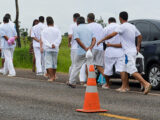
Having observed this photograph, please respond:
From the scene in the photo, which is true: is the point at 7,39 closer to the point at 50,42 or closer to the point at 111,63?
the point at 50,42

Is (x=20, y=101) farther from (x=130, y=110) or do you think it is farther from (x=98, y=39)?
(x=98, y=39)

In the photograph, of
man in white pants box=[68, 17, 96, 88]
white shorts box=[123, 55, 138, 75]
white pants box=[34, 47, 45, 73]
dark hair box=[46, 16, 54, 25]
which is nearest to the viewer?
white shorts box=[123, 55, 138, 75]

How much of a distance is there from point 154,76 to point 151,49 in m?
0.68

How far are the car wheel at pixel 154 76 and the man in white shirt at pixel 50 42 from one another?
147 inches

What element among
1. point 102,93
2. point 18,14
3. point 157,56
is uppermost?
point 18,14

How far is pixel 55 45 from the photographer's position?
51.9 ft

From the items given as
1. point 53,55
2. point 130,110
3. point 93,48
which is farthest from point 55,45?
point 130,110

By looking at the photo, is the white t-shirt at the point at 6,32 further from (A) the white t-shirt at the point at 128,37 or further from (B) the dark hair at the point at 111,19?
(A) the white t-shirt at the point at 128,37

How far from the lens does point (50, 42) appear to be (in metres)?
15.9

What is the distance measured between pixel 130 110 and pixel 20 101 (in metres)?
2.39

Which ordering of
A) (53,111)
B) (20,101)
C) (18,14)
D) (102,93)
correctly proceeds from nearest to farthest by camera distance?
(53,111) → (20,101) → (102,93) → (18,14)

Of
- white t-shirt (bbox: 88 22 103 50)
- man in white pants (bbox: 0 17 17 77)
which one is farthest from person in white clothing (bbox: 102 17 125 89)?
man in white pants (bbox: 0 17 17 77)

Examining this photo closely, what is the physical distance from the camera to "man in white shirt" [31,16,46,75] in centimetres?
1841

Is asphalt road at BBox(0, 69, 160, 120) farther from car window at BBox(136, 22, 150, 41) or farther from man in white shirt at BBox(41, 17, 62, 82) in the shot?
man in white shirt at BBox(41, 17, 62, 82)
